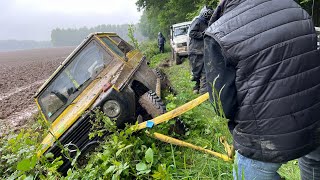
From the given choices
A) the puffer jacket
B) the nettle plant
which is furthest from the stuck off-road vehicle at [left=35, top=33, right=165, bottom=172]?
the puffer jacket

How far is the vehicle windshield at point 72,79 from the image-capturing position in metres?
4.80

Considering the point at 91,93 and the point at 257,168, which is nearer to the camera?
the point at 257,168

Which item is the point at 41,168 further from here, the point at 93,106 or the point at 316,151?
the point at 316,151

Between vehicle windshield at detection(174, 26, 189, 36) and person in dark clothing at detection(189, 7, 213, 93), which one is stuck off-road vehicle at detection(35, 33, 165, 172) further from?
vehicle windshield at detection(174, 26, 189, 36)

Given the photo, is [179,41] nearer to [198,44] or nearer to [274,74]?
[198,44]

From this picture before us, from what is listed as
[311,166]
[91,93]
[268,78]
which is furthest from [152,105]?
[268,78]

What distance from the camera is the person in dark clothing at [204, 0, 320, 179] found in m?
1.54

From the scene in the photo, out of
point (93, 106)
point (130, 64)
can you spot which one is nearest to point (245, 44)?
point (93, 106)

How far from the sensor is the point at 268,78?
154cm

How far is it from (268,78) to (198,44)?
4.80 meters

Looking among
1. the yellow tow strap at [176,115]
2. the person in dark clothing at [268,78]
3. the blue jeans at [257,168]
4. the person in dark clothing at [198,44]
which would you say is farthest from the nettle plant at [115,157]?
the person in dark clothing at [198,44]

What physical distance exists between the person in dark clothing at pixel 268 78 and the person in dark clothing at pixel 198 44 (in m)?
4.39

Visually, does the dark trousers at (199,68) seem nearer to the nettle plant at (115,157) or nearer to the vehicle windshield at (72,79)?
the vehicle windshield at (72,79)

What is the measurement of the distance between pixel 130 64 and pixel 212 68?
3622 mm
